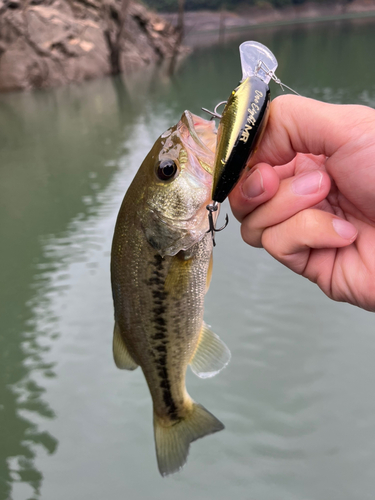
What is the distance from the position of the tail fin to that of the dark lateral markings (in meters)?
0.05

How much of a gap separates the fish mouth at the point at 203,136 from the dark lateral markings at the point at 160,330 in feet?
1.22

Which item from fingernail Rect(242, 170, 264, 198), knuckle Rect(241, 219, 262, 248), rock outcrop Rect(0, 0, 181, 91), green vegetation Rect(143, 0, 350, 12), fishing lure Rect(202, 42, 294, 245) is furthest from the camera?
green vegetation Rect(143, 0, 350, 12)

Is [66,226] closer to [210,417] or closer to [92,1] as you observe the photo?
[210,417]

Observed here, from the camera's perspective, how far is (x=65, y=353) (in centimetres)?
301

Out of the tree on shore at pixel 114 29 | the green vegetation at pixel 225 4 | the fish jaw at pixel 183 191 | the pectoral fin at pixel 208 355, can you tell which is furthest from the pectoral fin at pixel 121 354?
the green vegetation at pixel 225 4

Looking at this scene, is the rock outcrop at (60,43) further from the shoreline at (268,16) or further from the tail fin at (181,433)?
the shoreline at (268,16)

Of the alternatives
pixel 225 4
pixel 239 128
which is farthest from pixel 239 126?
pixel 225 4

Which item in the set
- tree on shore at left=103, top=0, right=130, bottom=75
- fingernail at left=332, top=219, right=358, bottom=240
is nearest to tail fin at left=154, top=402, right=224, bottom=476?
fingernail at left=332, top=219, right=358, bottom=240

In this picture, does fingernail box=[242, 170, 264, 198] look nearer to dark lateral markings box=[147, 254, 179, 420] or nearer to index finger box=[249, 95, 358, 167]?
index finger box=[249, 95, 358, 167]

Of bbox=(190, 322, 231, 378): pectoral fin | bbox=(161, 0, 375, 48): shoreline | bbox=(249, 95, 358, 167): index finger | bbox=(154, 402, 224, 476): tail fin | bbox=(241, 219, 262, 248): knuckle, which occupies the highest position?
bbox=(249, 95, 358, 167): index finger

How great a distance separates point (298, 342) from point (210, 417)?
4.96 feet

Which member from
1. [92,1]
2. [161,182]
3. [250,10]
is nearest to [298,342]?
[161,182]

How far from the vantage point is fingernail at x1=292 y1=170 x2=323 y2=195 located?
1.30m

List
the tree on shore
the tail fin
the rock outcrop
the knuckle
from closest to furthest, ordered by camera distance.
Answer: the knuckle → the tail fin → the rock outcrop → the tree on shore
